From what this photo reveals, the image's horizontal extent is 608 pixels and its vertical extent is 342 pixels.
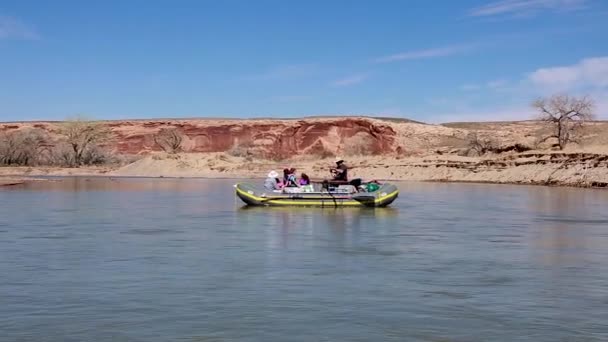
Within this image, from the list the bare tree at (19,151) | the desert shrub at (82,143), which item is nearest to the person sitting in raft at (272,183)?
the desert shrub at (82,143)

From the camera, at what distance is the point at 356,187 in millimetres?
26312

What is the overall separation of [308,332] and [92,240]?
8.86 m

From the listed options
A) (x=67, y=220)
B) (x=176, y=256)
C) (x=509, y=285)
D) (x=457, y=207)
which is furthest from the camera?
(x=457, y=207)

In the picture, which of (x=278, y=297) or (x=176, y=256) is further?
(x=176, y=256)

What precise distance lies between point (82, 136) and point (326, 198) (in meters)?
49.7

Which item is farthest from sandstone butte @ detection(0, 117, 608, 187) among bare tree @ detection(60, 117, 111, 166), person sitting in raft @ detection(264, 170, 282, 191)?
person sitting in raft @ detection(264, 170, 282, 191)

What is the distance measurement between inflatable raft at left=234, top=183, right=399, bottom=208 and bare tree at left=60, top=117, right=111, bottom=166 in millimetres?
46291

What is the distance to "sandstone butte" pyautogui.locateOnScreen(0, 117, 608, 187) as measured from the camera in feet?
149

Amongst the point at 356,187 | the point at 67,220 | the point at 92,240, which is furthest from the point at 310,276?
the point at 356,187

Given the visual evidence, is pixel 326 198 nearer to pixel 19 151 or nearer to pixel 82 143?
pixel 19 151

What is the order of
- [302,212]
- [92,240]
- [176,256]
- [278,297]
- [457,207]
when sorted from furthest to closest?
[457,207], [302,212], [92,240], [176,256], [278,297]

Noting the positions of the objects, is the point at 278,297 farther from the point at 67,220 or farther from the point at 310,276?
the point at 67,220

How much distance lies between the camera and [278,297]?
10.3 meters

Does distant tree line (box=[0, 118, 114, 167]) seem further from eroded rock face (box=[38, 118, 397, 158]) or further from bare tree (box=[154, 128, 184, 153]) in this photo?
eroded rock face (box=[38, 118, 397, 158])
